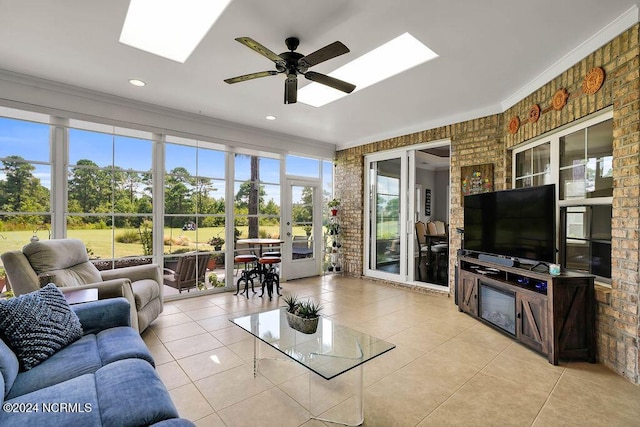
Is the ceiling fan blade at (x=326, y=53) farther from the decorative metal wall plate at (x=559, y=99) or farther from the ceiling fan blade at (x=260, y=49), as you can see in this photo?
the decorative metal wall plate at (x=559, y=99)

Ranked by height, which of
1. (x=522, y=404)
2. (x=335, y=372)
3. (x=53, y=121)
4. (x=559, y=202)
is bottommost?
(x=522, y=404)

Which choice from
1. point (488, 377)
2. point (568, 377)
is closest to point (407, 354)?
point (488, 377)

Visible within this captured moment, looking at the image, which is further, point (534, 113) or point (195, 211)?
point (195, 211)

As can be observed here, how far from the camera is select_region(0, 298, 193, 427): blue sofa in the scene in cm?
121

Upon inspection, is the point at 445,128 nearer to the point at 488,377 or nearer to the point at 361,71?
the point at 361,71

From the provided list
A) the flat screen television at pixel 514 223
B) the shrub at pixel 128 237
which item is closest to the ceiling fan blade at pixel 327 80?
the flat screen television at pixel 514 223

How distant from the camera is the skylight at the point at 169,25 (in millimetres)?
2303

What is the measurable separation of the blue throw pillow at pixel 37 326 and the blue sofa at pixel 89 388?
0.17 ft

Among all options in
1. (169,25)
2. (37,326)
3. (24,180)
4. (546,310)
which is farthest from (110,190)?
(546,310)

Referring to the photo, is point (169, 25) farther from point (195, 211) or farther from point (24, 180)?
point (195, 211)

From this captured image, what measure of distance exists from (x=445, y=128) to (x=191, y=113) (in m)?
3.87

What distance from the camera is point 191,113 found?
15.1 feet

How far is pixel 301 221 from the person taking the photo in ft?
20.3

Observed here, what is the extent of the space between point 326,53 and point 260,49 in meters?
0.48
